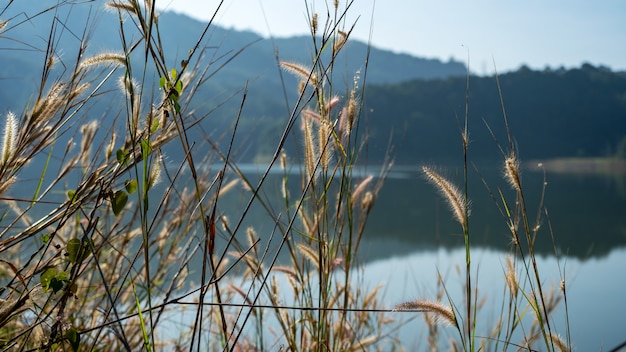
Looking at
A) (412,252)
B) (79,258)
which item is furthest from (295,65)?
(412,252)

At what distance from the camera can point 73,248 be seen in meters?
0.80

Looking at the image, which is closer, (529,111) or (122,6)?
(122,6)

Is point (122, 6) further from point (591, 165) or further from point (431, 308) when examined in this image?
point (591, 165)

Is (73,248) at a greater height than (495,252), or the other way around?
(73,248)

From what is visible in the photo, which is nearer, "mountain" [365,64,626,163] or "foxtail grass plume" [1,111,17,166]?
"foxtail grass plume" [1,111,17,166]

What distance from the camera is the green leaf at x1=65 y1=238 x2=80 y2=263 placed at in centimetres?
79

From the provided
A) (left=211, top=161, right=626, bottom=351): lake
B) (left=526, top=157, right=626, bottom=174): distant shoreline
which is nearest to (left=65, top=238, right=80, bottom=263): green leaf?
(left=211, top=161, right=626, bottom=351): lake

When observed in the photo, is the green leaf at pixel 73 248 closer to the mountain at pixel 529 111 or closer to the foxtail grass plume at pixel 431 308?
the foxtail grass plume at pixel 431 308

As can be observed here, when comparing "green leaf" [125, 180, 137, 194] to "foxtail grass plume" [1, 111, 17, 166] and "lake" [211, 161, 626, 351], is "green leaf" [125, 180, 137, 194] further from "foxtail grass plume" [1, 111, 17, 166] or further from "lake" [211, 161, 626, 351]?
"lake" [211, 161, 626, 351]

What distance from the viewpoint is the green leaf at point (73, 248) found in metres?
→ 0.79

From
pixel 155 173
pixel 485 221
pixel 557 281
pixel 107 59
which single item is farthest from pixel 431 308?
pixel 485 221

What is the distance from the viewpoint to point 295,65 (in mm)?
1127

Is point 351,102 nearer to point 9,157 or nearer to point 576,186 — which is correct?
point 9,157

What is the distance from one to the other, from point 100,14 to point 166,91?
33cm
